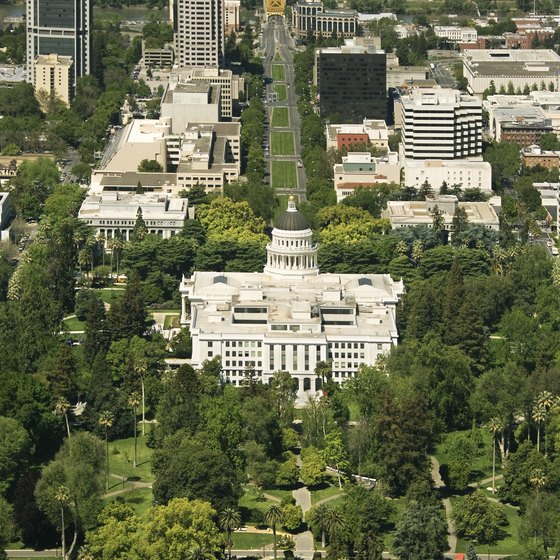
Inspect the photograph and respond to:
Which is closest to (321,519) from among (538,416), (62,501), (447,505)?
(447,505)

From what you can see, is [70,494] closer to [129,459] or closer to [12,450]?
[12,450]

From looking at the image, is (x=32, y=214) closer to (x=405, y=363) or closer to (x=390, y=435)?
(x=405, y=363)

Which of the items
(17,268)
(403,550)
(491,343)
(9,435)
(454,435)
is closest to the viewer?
(403,550)

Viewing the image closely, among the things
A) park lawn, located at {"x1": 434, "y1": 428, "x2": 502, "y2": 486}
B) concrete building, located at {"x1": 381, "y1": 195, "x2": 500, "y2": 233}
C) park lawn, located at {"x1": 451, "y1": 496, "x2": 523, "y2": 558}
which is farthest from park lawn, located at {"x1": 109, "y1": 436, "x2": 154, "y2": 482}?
concrete building, located at {"x1": 381, "y1": 195, "x2": 500, "y2": 233}

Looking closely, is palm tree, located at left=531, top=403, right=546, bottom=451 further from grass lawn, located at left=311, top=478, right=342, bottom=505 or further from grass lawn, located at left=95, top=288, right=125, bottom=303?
grass lawn, located at left=95, top=288, right=125, bottom=303

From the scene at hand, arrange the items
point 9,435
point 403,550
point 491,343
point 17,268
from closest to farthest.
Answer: point 403,550, point 9,435, point 491,343, point 17,268

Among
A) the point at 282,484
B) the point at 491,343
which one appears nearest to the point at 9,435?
the point at 282,484

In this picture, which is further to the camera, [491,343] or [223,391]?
[491,343]
